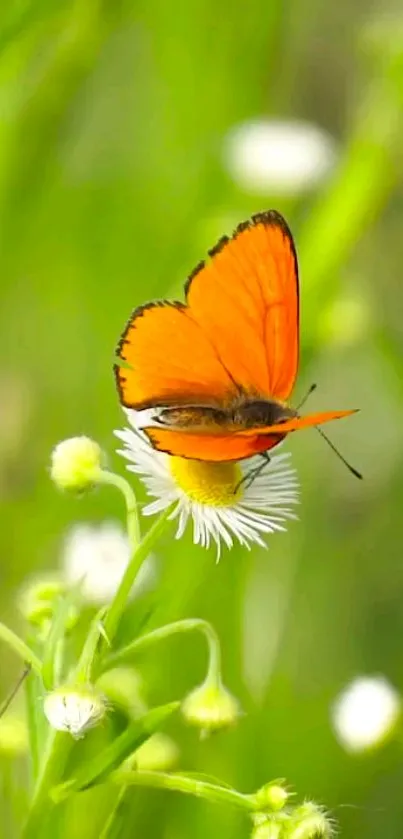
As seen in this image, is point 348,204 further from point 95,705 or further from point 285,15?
point 95,705

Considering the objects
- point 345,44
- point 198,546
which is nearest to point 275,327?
point 198,546

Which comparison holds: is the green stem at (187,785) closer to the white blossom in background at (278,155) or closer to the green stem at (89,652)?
the green stem at (89,652)

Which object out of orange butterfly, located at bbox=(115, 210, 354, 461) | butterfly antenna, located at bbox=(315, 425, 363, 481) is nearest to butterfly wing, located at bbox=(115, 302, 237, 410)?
orange butterfly, located at bbox=(115, 210, 354, 461)

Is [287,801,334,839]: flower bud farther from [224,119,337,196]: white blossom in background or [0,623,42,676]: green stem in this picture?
[224,119,337,196]: white blossom in background

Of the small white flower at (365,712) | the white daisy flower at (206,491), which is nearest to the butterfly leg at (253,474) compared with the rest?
the white daisy flower at (206,491)

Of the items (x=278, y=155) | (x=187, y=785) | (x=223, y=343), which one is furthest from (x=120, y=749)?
(x=278, y=155)

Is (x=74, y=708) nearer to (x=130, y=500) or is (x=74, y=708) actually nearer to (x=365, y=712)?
(x=130, y=500)
